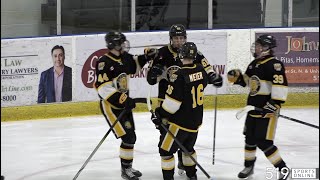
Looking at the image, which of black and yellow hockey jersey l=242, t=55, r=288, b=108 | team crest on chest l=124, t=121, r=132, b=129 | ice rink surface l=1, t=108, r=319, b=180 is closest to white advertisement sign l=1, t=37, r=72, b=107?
ice rink surface l=1, t=108, r=319, b=180

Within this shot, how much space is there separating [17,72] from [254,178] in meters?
3.14

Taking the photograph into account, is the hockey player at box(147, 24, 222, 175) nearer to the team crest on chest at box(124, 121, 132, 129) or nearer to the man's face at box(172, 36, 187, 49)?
the man's face at box(172, 36, 187, 49)

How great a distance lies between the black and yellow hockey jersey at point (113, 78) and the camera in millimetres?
4656

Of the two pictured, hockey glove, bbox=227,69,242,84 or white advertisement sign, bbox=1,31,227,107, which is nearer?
hockey glove, bbox=227,69,242,84

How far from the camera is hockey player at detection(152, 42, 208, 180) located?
13.9 feet

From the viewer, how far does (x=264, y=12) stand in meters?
7.98

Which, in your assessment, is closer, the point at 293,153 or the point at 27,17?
the point at 293,153

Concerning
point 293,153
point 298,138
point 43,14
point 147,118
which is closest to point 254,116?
point 293,153

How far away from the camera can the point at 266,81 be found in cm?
449

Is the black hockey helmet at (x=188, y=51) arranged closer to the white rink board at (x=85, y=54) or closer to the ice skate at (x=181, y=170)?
the ice skate at (x=181, y=170)

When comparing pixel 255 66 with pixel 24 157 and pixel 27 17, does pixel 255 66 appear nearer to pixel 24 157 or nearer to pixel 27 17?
pixel 24 157

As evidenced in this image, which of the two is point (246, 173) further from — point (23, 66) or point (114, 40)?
point (23, 66)

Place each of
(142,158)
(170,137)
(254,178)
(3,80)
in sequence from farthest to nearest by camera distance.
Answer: (3,80) → (142,158) → (254,178) → (170,137)

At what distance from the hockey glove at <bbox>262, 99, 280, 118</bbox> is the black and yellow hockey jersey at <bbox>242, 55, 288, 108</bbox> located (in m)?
Result: 0.03
